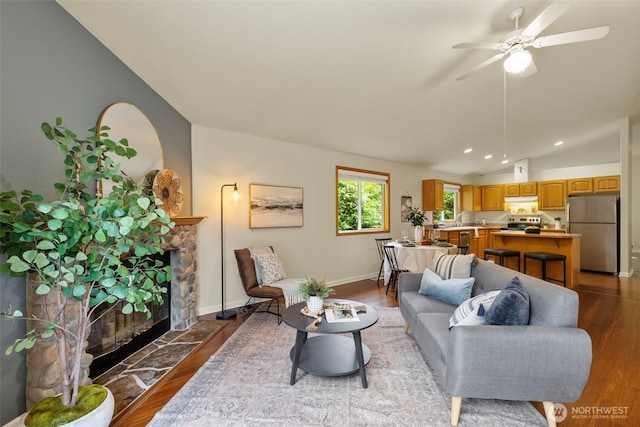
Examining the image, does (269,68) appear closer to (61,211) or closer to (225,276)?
(61,211)

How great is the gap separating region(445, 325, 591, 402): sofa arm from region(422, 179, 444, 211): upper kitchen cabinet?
17.9 ft

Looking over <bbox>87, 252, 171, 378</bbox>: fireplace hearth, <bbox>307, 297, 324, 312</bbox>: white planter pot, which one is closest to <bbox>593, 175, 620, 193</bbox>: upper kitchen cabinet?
<bbox>307, 297, 324, 312</bbox>: white planter pot

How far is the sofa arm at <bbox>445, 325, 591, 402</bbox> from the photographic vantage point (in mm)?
1603

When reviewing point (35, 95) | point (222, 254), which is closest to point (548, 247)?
point (222, 254)

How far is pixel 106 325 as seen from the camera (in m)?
2.35

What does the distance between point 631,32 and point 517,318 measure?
3151 mm

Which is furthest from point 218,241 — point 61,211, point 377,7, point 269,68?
point 377,7

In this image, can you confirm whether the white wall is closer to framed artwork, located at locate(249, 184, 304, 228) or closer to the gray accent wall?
framed artwork, located at locate(249, 184, 304, 228)

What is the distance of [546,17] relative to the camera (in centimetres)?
178

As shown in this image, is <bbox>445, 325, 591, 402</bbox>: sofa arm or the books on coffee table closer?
<bbox>445, 325, 591, 402</bbox>: sofa arm

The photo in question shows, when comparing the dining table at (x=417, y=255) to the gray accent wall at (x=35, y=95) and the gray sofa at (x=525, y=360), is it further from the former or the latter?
the gray accent wall at (x=35, y=95)

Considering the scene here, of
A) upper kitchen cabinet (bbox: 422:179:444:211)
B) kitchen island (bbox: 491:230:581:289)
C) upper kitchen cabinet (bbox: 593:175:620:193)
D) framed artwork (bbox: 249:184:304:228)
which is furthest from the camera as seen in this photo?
upper kitchen cabinet (bbox: 422:179:444:211)

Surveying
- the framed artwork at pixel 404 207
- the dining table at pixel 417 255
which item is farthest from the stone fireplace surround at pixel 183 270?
the framed artwork at pixel 404 207

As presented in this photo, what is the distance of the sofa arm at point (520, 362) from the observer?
1.60 meters
